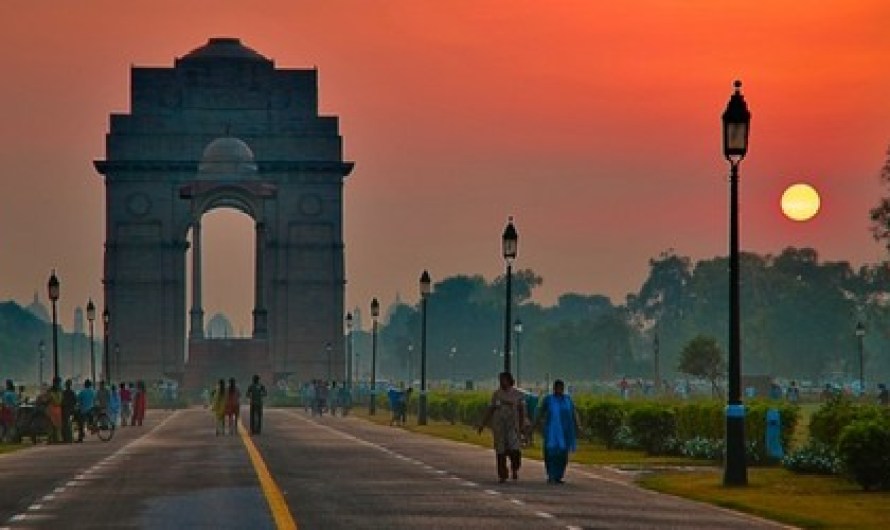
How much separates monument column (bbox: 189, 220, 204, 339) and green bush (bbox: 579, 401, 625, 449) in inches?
4156

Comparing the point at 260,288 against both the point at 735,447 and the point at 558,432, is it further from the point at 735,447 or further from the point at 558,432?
the point at 735,447

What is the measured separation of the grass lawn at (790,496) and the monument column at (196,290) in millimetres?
122938

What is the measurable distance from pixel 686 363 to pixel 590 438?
267ft

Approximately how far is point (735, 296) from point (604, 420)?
19750mm

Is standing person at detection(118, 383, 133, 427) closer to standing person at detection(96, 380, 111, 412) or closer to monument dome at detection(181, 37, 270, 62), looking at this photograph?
standing person at detection(96, 380, 111, 412)

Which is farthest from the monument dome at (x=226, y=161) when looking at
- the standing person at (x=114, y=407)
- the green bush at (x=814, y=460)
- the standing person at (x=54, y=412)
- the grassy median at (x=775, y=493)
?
the green bush at (x=814, y=460)

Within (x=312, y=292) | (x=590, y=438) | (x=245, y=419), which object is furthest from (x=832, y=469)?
(x=312, y=292)

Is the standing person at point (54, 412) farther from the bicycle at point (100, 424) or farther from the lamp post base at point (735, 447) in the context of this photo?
the lamp post base at point (735, 447)

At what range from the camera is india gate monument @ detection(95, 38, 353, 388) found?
16850 cm

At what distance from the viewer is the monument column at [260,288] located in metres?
163

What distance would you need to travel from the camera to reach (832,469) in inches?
1510

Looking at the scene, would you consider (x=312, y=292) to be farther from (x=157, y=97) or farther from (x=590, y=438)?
(x=590, y=438)

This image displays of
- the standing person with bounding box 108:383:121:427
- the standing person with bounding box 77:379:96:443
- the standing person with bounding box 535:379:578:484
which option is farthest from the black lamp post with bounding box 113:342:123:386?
the standing person with bounding box 535:379:578:484

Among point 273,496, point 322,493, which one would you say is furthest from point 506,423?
point 273,496
